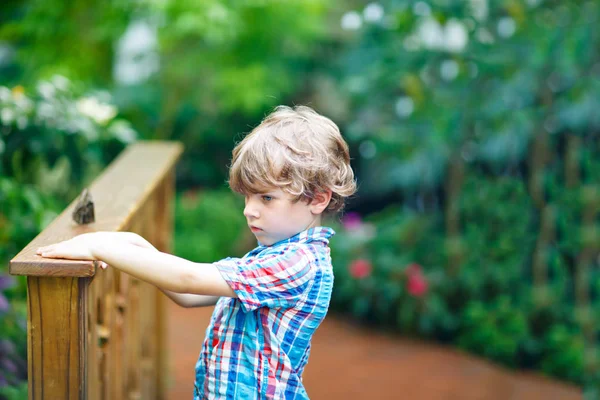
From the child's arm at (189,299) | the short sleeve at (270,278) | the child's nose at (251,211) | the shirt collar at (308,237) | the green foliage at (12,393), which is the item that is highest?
the child's nose at (251,211)

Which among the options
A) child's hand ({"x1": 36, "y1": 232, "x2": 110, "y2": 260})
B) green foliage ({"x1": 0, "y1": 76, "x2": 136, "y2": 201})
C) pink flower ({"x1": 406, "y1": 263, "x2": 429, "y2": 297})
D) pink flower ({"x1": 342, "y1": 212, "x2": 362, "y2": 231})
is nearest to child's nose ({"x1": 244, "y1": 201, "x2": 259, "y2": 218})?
child's hand ({"x1": 36, "y1": 232, "x2": 110, "y2": 260})

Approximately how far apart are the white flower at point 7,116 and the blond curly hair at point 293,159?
1411 mm

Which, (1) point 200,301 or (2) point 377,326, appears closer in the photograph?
(1) point 200,301

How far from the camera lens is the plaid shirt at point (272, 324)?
1.40 m

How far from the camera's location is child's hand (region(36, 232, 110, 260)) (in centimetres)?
130

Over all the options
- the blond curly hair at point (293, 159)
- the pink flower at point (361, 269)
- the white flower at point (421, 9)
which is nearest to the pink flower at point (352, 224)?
the pink flower at point (361, 269)

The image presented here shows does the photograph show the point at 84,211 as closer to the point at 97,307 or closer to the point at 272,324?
the point at 97,307

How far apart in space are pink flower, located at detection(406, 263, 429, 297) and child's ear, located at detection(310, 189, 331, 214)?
356 cm

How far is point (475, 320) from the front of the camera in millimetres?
4777

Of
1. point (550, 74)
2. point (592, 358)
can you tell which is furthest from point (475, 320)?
point (550, 74)

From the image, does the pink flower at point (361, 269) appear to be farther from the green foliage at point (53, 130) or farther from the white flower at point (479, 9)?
the green foliage at point (53, 130)

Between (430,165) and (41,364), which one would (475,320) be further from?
(41,364)

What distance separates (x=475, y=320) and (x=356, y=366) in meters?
0.98

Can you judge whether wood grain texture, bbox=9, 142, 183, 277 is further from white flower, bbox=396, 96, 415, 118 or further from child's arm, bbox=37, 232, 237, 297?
white flower, bbox=396, 96, 415, 118
